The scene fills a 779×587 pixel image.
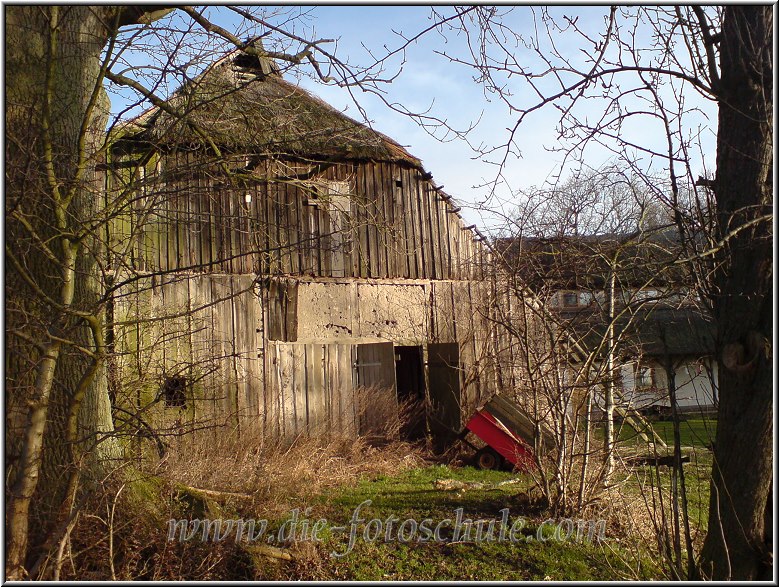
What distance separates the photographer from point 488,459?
10820mm

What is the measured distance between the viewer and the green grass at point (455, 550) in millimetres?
5820

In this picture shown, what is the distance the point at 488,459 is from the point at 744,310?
7181mm

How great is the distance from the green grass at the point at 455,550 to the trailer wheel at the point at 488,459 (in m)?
2.80

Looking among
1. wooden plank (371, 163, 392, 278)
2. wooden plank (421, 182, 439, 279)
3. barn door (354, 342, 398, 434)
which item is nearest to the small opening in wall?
barn door (354, 342, 398, 434)

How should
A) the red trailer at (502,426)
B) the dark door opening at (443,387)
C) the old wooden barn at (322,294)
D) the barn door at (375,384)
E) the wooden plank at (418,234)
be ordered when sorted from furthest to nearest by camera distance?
the wooden plank at (418,234) < the dark door opening at (443,387) < the barn door at (375,384) < the old wooden barn at (322,294) < the red trailer at (502,426)

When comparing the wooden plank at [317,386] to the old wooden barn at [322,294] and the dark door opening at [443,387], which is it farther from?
the dark door opening at [443,387]

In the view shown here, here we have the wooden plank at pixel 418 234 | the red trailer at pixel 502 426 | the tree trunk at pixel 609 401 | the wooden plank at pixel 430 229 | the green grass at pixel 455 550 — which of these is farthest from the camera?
the wooden plank at pixel 430 229

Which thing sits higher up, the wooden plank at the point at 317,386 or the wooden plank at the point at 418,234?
the wooden plank at the point at 418,234

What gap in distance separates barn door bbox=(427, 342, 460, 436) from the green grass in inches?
205

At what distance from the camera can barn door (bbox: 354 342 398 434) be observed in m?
12.0

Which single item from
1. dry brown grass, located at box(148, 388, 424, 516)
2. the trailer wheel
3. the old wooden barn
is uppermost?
the old wooden barn

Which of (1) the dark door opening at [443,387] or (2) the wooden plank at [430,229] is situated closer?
(1) the dark door opening at [443,387]

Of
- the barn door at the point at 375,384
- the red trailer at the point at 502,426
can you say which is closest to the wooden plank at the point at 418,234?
the barn door at the point at 375,384

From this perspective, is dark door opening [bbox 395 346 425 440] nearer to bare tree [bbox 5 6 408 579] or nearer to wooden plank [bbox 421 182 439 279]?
wooden plank [bbox 421 182 439 279]
